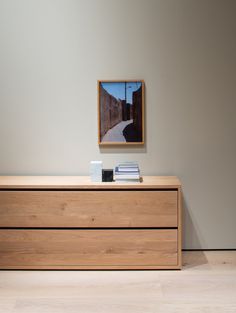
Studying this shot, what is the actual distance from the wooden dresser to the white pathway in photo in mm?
509

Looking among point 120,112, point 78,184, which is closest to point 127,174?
point 78,184

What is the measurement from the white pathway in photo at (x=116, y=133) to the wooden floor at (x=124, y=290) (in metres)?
1.05

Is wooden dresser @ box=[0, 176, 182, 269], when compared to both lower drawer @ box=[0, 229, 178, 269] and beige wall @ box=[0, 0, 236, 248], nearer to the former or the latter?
lower drawer @ box=[0, 229, 178, 269]

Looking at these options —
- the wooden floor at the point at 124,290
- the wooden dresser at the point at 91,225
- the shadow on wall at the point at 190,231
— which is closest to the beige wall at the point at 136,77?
the shadow on wall at the point at 190,231

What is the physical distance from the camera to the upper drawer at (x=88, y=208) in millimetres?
2590

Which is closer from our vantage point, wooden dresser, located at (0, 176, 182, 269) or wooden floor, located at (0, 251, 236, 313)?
wooden floor, located at (0, 251, 236, 313)

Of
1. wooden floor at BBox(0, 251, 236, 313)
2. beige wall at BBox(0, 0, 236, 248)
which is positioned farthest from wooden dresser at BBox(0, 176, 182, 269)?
beige wall at BBox(0, 0, 236, 248)

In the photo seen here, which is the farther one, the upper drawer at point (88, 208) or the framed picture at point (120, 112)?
the framed picture at point (120, 112)

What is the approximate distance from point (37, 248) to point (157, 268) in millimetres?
881

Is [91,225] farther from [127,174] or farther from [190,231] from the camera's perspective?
[190,231]

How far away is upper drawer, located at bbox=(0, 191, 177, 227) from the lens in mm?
2590

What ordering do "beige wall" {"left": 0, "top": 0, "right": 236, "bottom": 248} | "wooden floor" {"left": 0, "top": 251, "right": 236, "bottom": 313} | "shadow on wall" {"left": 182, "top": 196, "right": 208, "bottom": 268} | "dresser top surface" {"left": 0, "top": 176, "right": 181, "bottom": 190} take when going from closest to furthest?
"wooden floor" {"left": 0, "top": 251, "right": 236, "bottom": 313} < "dresser top surface" {"left": 0, "top": 176, "right": 181, "bottom": 190} < "beige wall" {"left": 0, "top": 0, "right": 236, "bottom": 248} < "shadow on wall" {"left": 182, "top": 196, "right": 208, "bottom": 268}

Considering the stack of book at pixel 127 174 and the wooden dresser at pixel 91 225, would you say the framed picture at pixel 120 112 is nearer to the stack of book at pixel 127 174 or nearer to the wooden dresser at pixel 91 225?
the stack of book at pixel 127 174

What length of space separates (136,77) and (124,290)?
5.35ft
